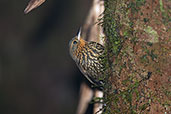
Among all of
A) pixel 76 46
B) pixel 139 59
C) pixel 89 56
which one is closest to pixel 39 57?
pixel 76 46

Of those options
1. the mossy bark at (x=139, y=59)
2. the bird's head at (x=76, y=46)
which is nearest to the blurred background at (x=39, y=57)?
the bird's head at (x=76, y=46)

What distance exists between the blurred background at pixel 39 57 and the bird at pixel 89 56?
9.62 feet

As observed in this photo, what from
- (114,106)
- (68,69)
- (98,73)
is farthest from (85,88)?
(68,69)

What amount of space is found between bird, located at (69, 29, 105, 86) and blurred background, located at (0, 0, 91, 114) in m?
2.93

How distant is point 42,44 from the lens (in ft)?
23.2

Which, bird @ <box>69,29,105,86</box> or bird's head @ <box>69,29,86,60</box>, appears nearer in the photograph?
bird @ <box>69,29,105,86</box>

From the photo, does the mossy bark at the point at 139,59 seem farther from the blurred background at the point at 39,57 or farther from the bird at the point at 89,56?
the blurred background at the point at 39,57

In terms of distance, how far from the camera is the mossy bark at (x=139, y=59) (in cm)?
210

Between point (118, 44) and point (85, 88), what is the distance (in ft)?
5.19

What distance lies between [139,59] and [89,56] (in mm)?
1254

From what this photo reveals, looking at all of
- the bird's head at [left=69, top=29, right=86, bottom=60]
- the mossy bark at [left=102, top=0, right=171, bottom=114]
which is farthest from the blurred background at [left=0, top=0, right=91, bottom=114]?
the mossy bark at [left=102, top=0, right=171, bottom=114]

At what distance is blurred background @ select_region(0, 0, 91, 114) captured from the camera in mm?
6645

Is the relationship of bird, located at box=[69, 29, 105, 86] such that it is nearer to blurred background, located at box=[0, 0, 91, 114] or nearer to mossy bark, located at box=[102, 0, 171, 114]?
mossy bark, located at box=[102, 0, 171, 114]

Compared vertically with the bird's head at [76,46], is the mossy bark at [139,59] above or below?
below
